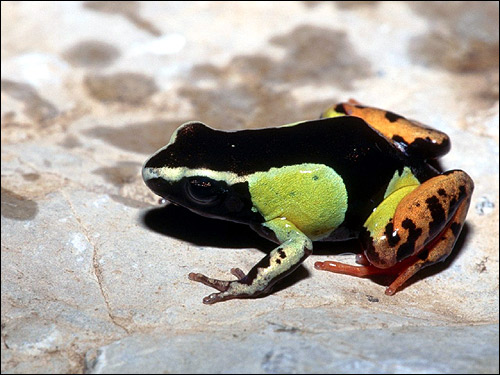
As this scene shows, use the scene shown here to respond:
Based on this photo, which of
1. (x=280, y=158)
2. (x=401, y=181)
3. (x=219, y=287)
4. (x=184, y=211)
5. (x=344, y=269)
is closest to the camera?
(x=219, y=287)

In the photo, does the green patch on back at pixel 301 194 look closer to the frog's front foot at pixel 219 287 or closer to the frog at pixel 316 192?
the frog at pixel 316 192

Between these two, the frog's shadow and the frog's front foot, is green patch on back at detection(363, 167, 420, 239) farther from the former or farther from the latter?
the frog's front foot

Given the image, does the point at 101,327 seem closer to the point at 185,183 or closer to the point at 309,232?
the point at 185,183

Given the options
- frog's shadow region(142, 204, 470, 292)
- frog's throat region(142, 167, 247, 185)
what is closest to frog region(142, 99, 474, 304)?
frog's throat region(142, 167, 247, 185)

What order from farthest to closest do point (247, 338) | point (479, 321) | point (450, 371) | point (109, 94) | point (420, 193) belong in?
1. point (109, 94)
2. point (420, 193)
3. point (479, 321)
4. point (247, 338)
5. point (450, 371)

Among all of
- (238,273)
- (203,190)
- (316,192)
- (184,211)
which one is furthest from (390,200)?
(184,211)

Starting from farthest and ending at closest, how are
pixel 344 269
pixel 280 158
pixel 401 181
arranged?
1. pixel 401 181
2. pixel 344 269
3. pixel 280 158

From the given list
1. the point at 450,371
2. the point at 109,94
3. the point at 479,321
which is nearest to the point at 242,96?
the point at 109,94

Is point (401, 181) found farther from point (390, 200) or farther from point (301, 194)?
point (301, 194)
